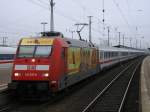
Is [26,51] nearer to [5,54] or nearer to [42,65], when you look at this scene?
[42,65]

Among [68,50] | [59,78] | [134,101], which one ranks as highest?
[68,50]

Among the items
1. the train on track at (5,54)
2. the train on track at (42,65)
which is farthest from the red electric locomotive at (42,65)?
the train on track at (5,54)

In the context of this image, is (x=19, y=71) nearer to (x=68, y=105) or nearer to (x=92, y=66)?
(x=68, y=105)

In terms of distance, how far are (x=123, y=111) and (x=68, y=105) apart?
2.42m

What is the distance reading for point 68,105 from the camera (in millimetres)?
16250

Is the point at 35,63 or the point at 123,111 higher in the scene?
the point at 35,63

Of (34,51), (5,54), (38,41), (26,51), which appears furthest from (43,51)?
(5,54)

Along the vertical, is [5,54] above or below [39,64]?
above

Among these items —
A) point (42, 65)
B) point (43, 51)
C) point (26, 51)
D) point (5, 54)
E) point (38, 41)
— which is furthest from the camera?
point (5, 54)

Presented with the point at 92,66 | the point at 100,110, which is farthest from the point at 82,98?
the point at 92,66

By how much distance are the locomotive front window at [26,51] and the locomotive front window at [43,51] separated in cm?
22

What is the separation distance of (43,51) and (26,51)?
0.77 m

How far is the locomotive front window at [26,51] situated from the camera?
55.8 ft

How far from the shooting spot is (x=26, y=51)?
56.3 ft
